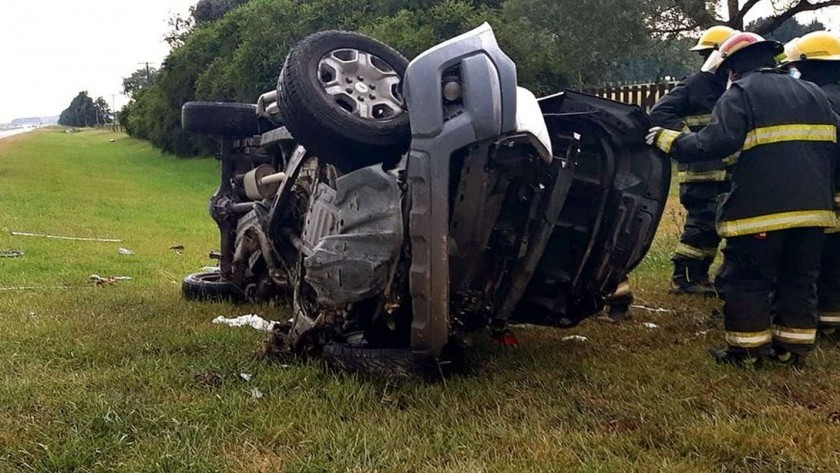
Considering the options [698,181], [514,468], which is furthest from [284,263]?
[698,181]

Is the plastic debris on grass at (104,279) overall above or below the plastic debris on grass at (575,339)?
below

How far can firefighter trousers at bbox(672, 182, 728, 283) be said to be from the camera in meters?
5.62

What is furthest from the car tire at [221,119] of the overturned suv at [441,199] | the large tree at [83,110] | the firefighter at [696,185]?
the large tree at [83,110]

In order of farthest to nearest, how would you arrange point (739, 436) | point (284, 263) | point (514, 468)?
point (284, 263)
point (739, 436)
point (514, 468)

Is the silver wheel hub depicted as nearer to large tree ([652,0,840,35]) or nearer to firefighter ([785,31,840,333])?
firefighter ([785,31,840,333])

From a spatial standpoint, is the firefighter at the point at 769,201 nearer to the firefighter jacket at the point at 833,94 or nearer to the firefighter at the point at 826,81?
the firefighter at the point at 826,81

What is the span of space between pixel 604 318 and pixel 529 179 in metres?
1.71

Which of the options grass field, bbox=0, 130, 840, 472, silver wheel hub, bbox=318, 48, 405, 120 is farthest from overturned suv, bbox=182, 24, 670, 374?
grass field, bbox=0, 130, 840, 472

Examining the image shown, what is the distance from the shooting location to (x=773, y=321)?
378cm

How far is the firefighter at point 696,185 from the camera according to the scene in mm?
5570

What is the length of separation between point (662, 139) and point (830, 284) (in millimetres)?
1461

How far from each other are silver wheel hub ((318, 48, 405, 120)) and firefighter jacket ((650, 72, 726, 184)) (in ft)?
9.01

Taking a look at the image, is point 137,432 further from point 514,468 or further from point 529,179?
point 529,179

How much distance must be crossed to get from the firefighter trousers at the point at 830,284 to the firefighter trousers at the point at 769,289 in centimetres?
56
